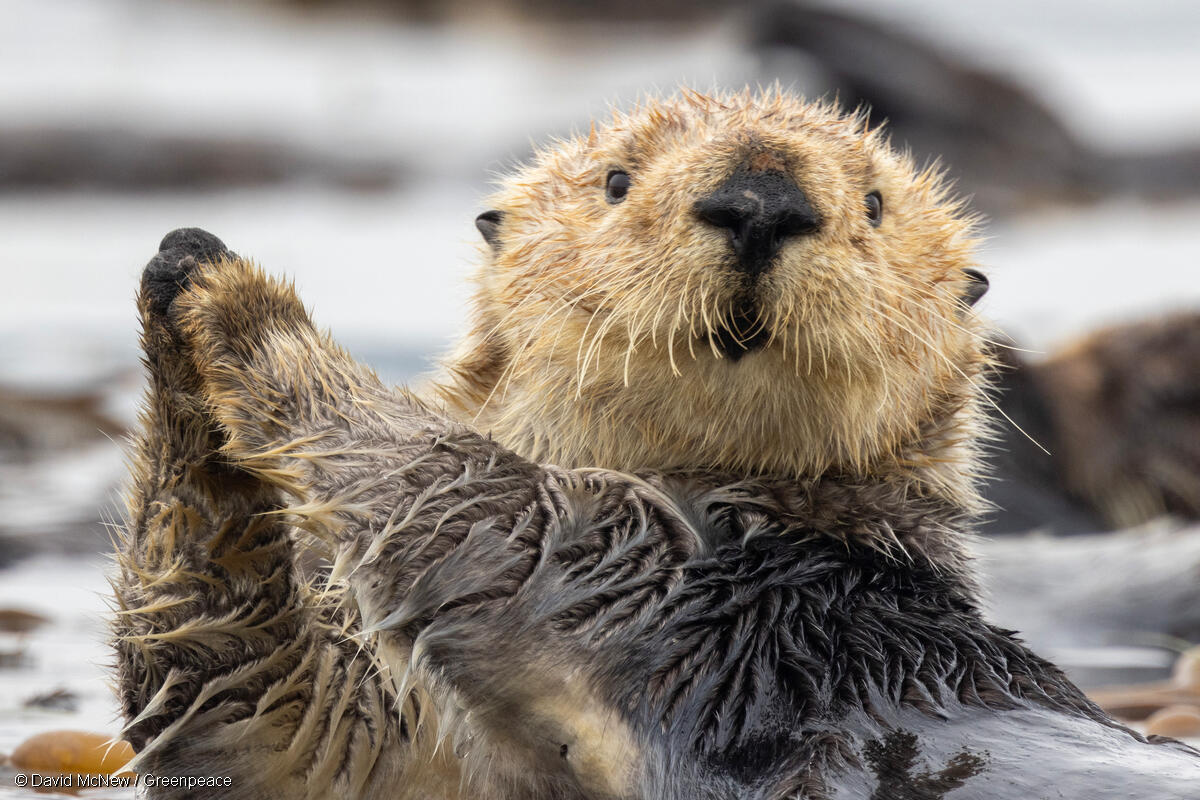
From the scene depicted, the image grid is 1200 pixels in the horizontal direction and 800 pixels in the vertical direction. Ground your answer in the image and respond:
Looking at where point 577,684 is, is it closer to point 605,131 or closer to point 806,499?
point 806,499

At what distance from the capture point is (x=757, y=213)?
2.38 m

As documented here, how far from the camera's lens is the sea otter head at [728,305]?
246cm

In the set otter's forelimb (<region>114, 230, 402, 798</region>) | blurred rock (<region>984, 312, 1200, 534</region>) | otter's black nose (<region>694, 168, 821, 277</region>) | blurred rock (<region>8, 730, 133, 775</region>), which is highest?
blurred rock (<region>984, 312, 1200, 534</region>)

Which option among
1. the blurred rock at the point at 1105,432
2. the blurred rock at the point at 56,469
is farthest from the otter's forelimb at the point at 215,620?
the blurred rock at the point at 1105,432

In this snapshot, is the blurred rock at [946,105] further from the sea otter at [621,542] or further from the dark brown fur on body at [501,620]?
the dark brown fur on body at [501,620]

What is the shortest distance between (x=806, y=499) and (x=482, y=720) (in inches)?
29.1

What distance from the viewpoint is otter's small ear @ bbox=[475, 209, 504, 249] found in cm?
324

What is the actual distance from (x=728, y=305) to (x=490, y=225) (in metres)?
0.93

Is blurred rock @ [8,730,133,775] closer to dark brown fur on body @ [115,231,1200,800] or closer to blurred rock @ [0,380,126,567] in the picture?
dark brown fur on body @ [115,231,1200,800]

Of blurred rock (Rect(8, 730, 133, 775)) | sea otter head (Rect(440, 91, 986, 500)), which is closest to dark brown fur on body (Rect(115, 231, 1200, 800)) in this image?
sea otter head (Rect(440, 91, 986, 500))

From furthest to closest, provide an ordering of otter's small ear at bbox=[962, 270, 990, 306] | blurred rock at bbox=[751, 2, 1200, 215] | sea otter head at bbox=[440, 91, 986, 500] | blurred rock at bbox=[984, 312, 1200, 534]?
blurred rock at bbox=[751, 2, 1200, 215], blurred rock at bbox=[984, 312, 1200, 534], otter's small ear at bbox=[962, 270, 990, 306], sea otter head at bbox=[440, 91, 986, 500]

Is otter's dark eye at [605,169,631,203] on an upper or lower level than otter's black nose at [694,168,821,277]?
upper

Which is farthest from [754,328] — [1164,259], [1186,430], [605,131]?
[1164,259]

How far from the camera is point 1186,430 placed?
303 inches
